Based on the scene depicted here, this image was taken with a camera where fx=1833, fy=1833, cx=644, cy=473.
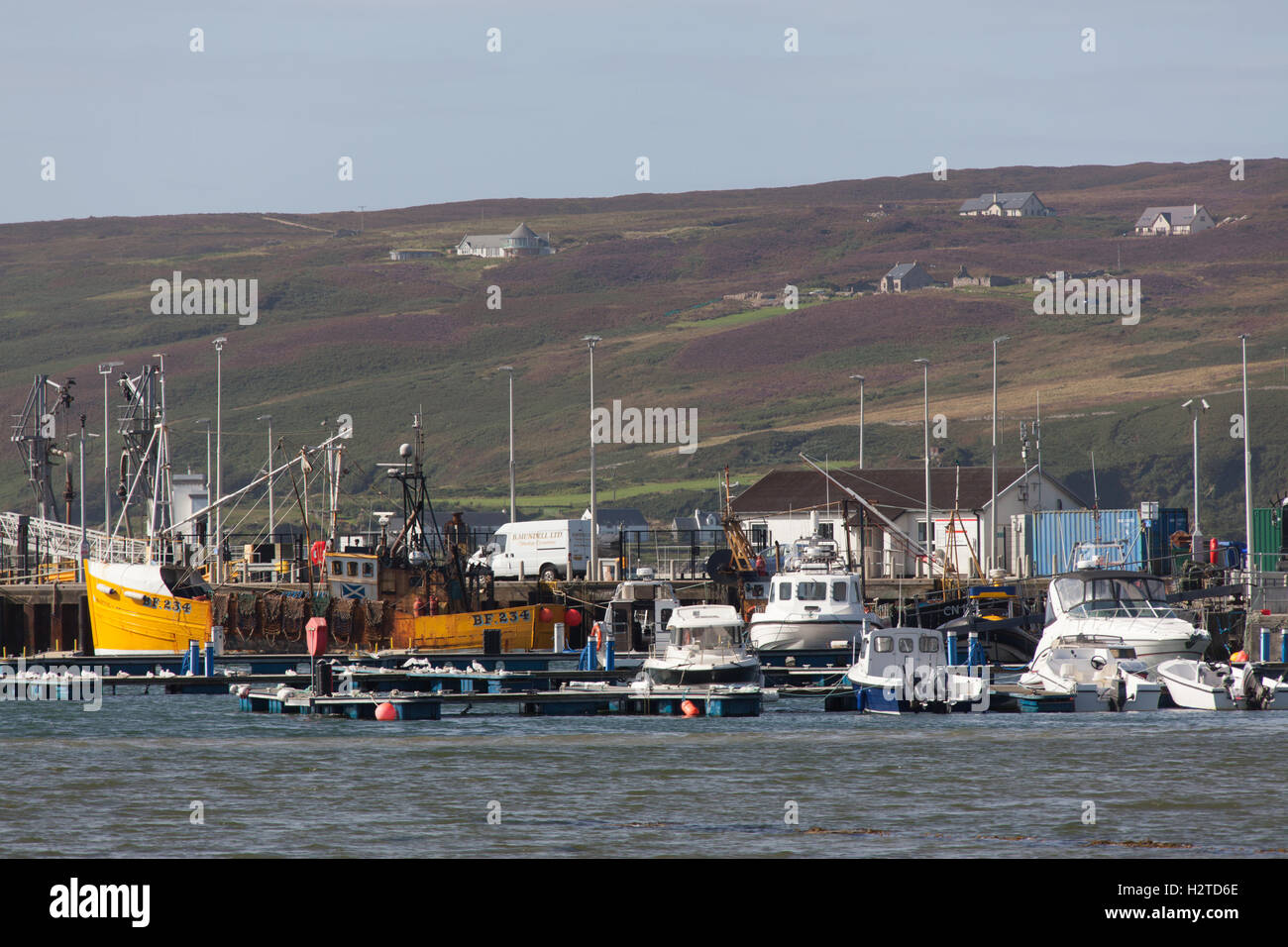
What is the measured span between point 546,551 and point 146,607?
2500 centimetres

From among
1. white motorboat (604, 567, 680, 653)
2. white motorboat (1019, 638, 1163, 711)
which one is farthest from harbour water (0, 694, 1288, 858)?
white motorboat (604, 567, 680, 653)

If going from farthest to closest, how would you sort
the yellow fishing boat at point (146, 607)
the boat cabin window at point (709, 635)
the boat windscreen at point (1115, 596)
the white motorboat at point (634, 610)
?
the white motorboat at point (634, 610) → the yellow fishing boat at point (146, 607) → the boat windscreen at point (1115, 596) → the boat cabin window at point (709, 635)

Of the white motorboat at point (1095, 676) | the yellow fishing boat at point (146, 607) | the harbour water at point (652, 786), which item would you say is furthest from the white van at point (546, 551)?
the harbour water at point (652, 786)

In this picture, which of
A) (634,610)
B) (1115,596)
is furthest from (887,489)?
(1115,596)

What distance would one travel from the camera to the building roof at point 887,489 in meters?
89.2

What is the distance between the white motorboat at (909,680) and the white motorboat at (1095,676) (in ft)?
7.19

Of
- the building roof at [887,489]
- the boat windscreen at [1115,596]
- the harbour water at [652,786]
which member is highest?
the building roof at [887,489]

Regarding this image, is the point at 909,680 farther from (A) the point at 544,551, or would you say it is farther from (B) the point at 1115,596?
(A) the point at 544,551

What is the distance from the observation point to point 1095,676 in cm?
4772

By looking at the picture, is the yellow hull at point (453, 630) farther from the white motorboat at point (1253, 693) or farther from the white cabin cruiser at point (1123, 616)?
the white motorboat at point (1253, 693)

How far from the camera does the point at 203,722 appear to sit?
46250mm

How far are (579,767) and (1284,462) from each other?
140434 mm
